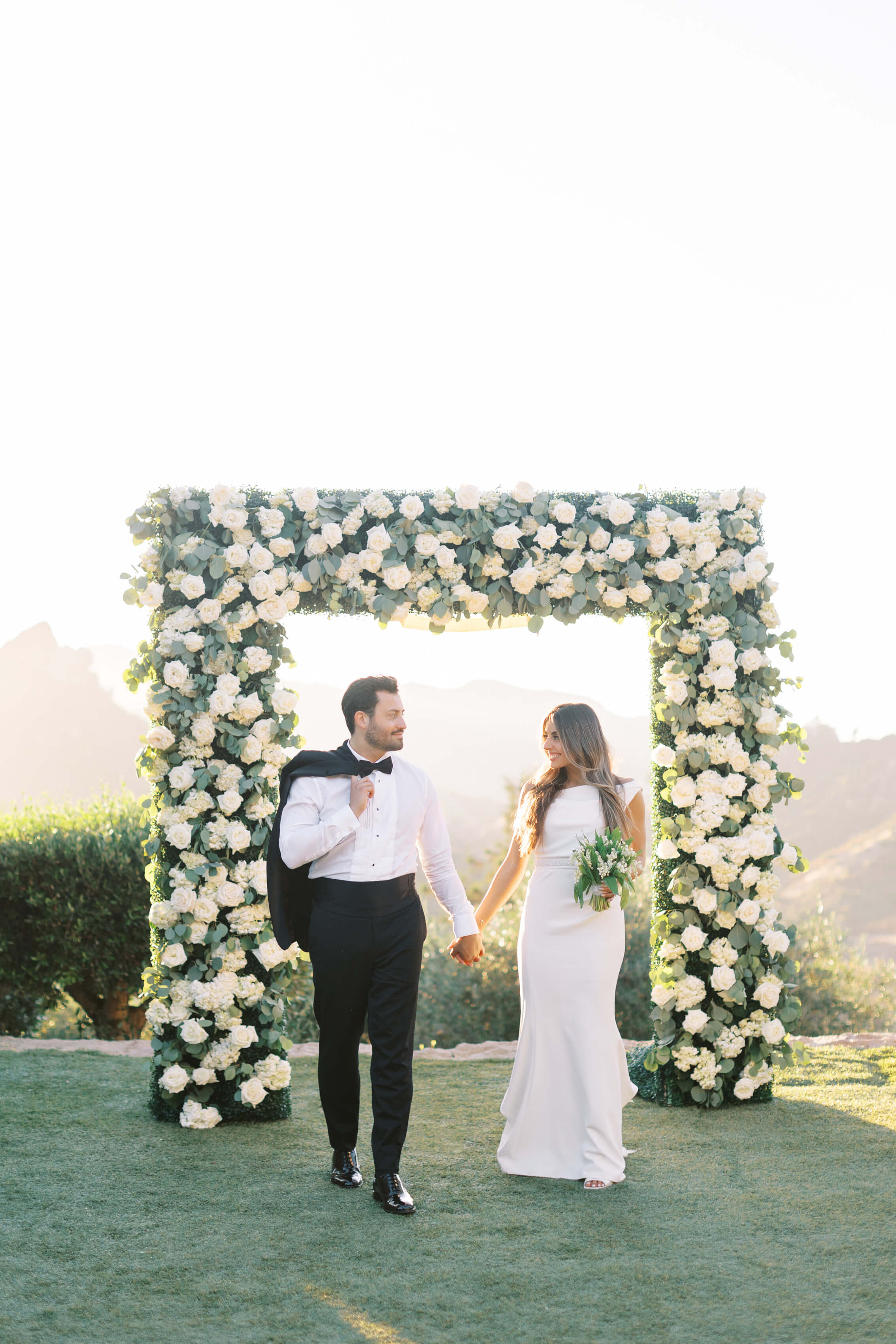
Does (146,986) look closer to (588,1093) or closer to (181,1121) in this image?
(181,1121)

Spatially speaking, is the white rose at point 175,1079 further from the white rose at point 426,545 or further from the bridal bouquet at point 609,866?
the white rose at point 426,545

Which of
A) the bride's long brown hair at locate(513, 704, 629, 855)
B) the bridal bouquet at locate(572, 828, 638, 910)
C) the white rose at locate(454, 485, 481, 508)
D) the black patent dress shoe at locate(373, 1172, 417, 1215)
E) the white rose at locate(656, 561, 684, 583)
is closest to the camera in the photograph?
the black patent dress shoe at locate(373, 1172, 417, 1215)

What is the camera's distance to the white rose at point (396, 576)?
18.6 ft

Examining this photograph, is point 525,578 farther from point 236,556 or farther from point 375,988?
point 375,988

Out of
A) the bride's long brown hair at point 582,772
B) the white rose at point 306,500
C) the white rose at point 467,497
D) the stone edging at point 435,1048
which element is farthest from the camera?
the stone edging at point 435,1048

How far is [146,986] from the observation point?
18.9 ft

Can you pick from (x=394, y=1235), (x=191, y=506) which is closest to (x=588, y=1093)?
(x=394, y=1235)

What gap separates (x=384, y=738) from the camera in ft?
14.4

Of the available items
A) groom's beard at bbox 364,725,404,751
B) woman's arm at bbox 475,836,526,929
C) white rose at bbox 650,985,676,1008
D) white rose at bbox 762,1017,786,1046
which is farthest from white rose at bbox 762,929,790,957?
groom's beard at bbox 364,725,404,751

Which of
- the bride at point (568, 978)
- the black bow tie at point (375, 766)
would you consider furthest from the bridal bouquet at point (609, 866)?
the black bow tie at point (375, 766)

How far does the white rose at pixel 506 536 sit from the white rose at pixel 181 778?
2.05 meters

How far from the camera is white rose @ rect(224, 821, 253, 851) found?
5555mm

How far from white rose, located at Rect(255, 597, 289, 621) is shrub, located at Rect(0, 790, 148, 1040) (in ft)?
12.1

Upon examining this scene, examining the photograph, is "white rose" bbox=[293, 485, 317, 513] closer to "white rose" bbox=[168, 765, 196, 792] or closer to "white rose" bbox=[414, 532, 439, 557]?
"white rose" bbox=[414, 532, 439, 557]
